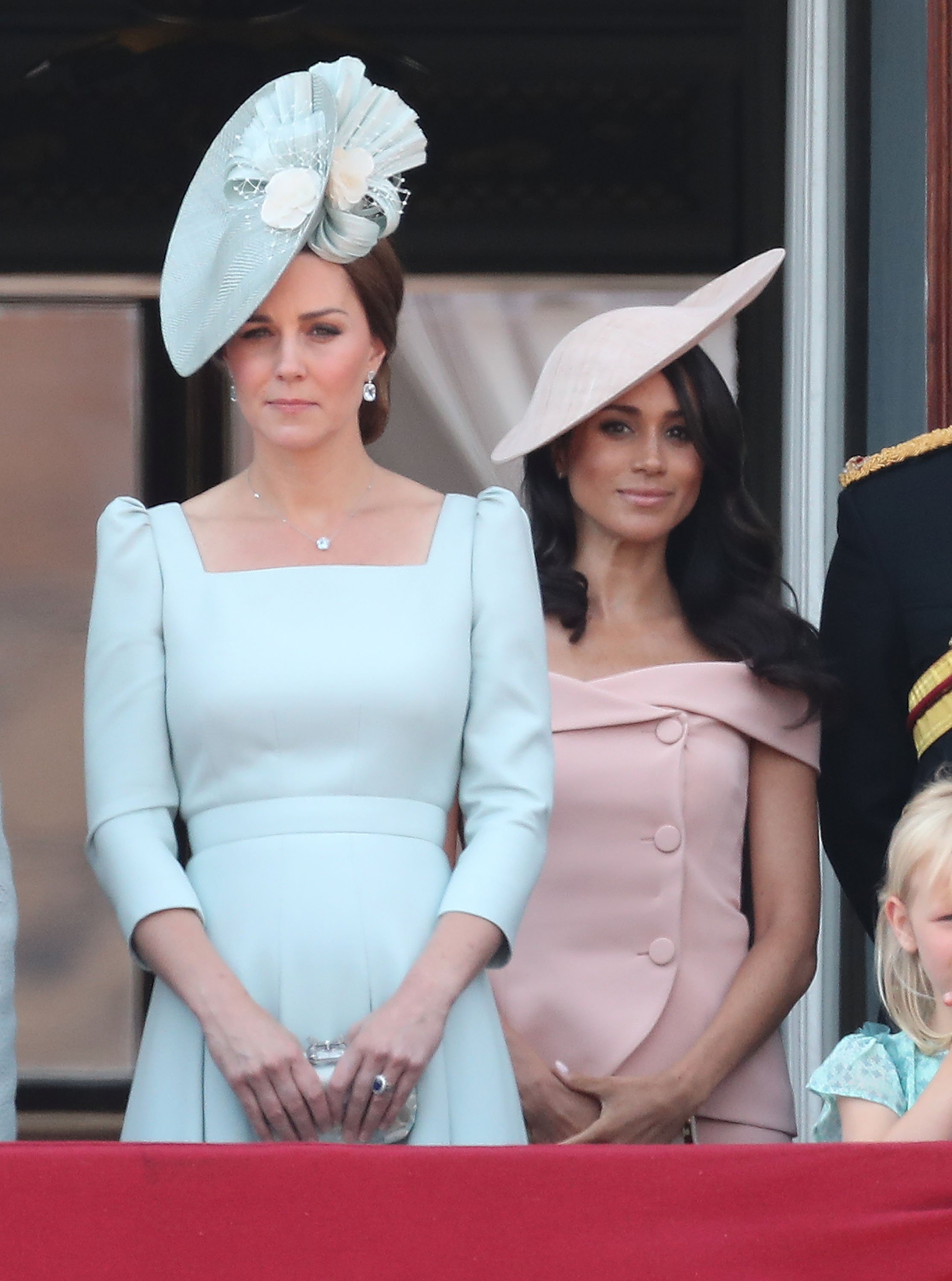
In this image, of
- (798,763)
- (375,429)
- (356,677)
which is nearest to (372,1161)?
(356,677)

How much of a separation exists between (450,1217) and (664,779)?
114cm

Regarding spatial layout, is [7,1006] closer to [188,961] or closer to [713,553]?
[188,961]

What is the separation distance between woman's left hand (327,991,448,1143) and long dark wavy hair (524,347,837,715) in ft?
2.95

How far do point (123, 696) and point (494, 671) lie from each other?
0.37 metres

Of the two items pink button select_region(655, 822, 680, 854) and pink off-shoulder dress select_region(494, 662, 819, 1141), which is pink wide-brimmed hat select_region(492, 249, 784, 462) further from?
pink button select_region(655, 822, 680, 854)

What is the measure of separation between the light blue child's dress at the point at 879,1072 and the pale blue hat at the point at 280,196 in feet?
3.09

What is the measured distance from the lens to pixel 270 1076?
2.13 m

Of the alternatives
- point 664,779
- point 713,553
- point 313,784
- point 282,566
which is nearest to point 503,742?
point 313,784

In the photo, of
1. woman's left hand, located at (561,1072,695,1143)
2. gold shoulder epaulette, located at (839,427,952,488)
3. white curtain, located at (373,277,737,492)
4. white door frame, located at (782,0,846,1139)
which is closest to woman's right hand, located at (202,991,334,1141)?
woman's left hand, located at (561,1072,695,1143)

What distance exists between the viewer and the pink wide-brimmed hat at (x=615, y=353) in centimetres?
295

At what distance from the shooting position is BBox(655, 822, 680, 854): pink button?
281cm

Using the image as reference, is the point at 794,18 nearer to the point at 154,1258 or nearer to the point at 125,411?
the point at 125,411

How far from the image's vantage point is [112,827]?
7.50ft

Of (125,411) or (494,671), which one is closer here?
(494,671)
